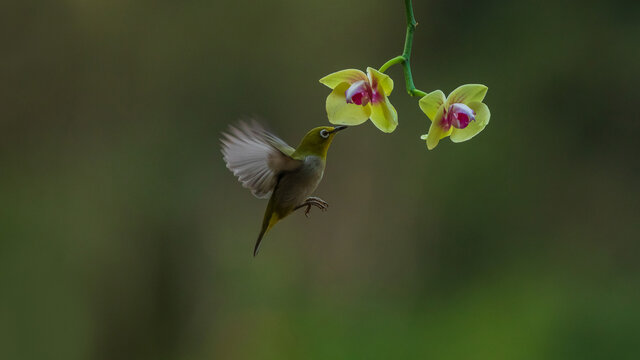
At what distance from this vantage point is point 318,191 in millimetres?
3500

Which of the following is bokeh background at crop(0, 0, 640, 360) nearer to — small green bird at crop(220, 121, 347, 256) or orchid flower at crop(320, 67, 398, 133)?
small green bird at crop(220, 121, 347, 256)

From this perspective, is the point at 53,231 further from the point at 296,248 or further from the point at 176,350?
the point at 296,248

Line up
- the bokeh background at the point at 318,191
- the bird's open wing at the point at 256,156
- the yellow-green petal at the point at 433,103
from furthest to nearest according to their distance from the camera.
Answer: the bokeh background at the point at 318,191, the bird's open wing at the point at 256,156, the yellow-green petal at the point at 433,103

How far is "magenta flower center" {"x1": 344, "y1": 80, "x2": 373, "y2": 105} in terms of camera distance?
2.83 ft

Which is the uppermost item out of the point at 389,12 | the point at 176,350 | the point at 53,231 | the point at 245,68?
the point at 389,12

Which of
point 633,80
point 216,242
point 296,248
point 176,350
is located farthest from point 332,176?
point 633,80

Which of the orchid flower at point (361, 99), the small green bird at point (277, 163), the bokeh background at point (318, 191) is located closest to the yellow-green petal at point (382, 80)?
the orchid flower at point (361, 99)

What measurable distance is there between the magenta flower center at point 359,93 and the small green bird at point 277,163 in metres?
0.09

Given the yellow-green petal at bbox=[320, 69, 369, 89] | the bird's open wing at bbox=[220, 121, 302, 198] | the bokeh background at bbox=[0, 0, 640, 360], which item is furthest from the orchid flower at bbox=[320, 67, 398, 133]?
the bokeh background at bbox=[0, 0, 640, 360]

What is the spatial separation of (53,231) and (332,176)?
1.29 metres

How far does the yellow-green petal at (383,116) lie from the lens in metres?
0.86

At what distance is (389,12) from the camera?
11.6 ft

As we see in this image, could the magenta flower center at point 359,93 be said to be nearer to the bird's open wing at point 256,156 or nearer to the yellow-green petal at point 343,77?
the yellow-green petal at point 343,77

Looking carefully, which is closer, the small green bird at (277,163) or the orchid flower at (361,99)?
the orchid flower at (361,99)
